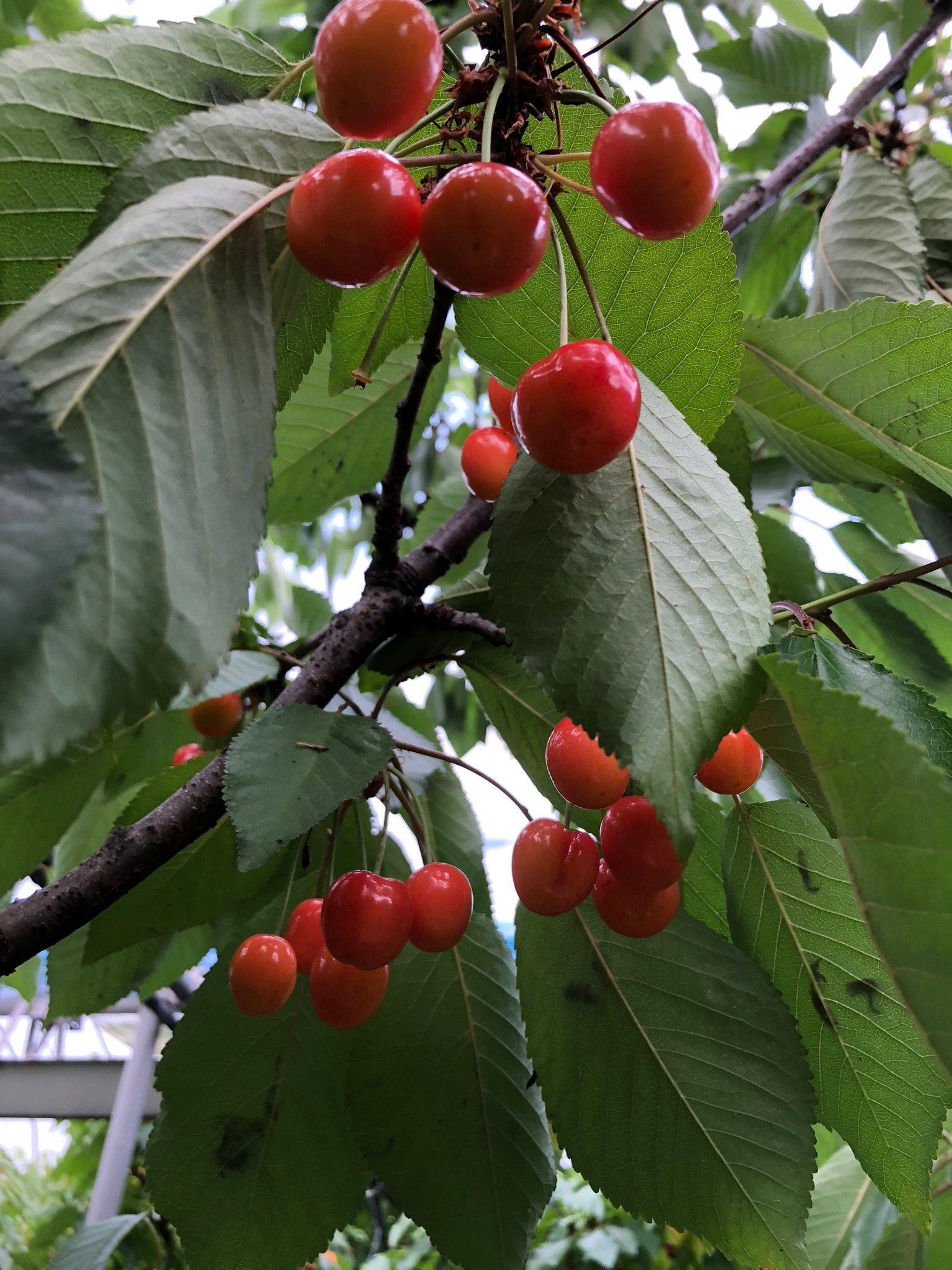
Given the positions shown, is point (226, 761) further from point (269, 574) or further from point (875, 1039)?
point (269, 574)

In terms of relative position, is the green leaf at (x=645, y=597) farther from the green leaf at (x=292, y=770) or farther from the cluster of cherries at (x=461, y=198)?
the green leaf at (x=292, y=770)

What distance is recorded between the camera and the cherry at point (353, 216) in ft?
1.28

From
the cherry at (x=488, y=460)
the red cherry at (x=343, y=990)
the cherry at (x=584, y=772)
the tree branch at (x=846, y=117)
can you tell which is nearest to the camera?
the cherry at (x=584, y=772)

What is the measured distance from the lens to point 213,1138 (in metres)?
0.75

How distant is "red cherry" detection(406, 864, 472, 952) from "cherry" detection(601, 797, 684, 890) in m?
0.15

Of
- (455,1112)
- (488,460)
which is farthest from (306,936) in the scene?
(488,460)

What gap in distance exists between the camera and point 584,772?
52 centimetres

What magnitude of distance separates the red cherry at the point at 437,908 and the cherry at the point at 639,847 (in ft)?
0.49

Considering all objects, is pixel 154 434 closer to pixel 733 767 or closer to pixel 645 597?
pixel 645 597

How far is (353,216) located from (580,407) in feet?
0.41

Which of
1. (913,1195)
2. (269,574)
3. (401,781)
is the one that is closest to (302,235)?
(401,781)

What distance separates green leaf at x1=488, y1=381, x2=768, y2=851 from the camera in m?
0.42

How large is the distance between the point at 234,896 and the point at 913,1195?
568 millimetres

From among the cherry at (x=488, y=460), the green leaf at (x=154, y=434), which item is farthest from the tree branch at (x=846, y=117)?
the green leaf at (x=154, y=434)
